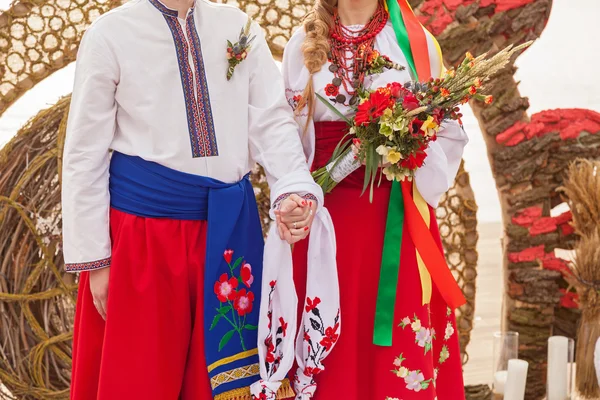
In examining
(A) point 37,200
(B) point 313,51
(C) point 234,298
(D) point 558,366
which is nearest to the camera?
(C) point 234,298

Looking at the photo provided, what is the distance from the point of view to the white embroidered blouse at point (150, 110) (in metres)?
1.96

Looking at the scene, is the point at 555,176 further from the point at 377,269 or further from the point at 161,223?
the point at 161,223

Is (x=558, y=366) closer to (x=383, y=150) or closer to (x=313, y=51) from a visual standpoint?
(x=383, y=150)

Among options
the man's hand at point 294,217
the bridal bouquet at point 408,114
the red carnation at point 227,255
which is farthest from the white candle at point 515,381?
the red carnation at point 227,255

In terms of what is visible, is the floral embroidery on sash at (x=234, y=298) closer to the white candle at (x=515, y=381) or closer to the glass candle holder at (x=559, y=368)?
the white candle at (x=515, y=381)

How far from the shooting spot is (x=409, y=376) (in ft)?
7.25

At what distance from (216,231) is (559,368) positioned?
1.80 meters

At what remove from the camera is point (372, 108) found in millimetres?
2051

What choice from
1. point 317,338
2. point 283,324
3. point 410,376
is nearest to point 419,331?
point 410,376

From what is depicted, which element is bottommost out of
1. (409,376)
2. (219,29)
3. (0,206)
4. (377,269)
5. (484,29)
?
(409,376)

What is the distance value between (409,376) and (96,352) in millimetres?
879

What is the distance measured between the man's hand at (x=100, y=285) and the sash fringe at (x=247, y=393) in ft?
1.29

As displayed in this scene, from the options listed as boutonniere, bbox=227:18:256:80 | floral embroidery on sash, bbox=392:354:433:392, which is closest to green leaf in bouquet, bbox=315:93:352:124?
boutonniere, bbox=227:18:256:80

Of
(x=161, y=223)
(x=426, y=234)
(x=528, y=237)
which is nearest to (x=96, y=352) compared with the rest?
(x=161, y=223)
